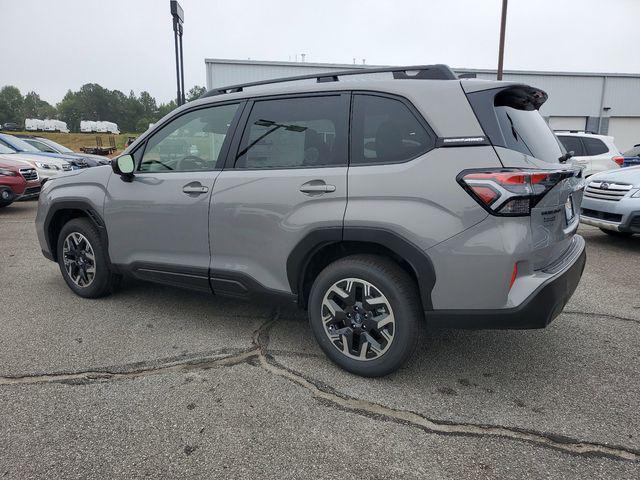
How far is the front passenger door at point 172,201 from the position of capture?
333 cm

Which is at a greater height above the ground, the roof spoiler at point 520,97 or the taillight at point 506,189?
the roof spoiler at point 520,97

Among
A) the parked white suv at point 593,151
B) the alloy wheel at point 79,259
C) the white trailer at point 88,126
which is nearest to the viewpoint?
the alloy wheel at point 79,259

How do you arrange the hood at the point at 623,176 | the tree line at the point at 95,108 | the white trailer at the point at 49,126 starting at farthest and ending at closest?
1. the tree line at the point at 95,108
2. the white trailer at the point at 49,126
3. the hood at the point at 623,176

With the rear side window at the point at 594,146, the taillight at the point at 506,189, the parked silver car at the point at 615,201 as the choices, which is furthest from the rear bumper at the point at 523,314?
the rear side window at the point at 594,146

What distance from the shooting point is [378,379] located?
2.79 metres

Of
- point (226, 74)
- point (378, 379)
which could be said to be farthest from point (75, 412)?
point (226, 74)

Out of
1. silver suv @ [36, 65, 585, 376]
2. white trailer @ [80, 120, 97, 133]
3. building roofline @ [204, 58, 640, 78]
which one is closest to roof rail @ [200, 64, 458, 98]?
silver suv @ [36, 65, 585, 376]

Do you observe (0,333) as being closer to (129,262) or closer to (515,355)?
(129,262)

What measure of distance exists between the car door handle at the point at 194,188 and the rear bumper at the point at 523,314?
176 centimetres

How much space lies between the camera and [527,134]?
106 inches

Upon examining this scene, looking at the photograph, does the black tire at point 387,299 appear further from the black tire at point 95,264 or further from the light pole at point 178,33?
the light pole at point 178,33

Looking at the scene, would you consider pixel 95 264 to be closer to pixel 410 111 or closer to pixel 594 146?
pixel 410 111

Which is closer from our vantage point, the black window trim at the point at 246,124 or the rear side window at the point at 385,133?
the rear side window at the point at 385,133

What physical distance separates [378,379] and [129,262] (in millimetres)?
2267
